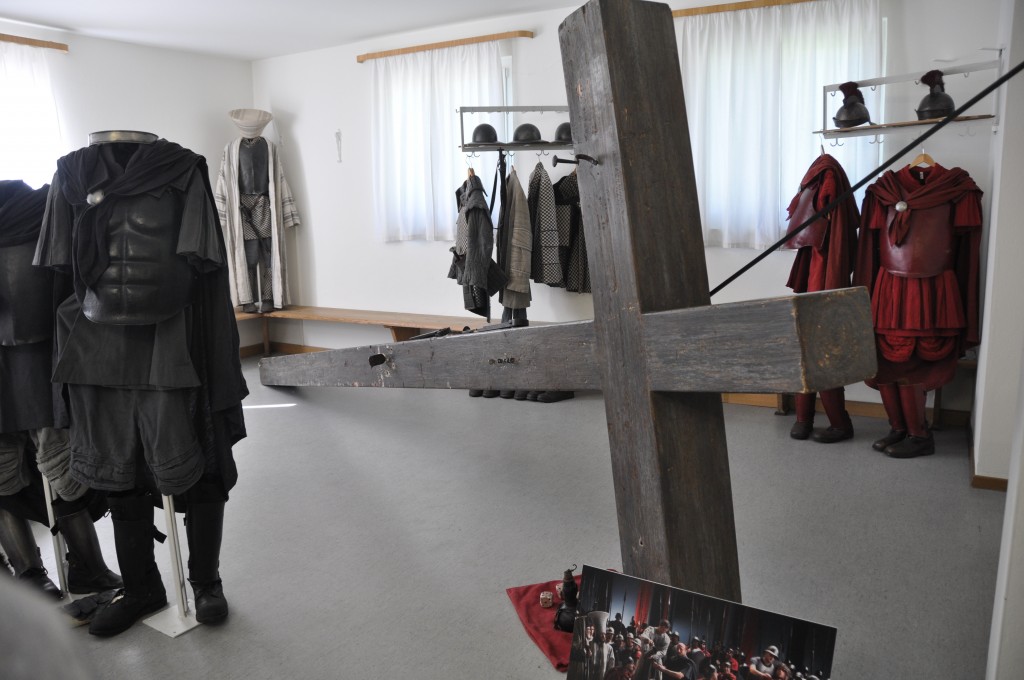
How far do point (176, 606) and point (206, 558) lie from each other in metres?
0.18

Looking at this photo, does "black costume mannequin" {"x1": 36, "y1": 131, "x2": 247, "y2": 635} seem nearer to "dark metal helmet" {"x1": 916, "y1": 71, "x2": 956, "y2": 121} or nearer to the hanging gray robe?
"dark metal helmet" {"x1": 916, "y1": 71, "x2": 956, "y2": 121}

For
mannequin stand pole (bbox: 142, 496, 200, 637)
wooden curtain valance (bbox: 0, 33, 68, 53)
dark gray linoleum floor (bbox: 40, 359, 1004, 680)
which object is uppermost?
wooden curtain valance (bbox: 0, 33, 68, 53)

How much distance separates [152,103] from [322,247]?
1804mm

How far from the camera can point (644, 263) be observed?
1.16 meters

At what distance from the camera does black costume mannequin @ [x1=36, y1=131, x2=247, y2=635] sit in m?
2.24

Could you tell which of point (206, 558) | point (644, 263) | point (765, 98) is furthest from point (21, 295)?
point (765, 98)

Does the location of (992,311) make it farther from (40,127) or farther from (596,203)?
(40,127)

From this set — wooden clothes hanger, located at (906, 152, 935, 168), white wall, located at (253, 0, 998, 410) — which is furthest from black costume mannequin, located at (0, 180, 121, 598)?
wooden clothes hanger, located at (906, 152, 935, 168)

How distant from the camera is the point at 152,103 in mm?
6477

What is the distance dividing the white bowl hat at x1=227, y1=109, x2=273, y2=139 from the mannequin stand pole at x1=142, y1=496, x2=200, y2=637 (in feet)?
16.4

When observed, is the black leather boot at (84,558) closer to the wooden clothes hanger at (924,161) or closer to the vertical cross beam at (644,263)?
the vertical cross beam at (644,263)

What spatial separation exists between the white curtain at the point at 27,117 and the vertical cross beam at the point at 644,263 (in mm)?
5602

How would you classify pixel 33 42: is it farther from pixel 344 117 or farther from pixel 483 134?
pixel 483 134

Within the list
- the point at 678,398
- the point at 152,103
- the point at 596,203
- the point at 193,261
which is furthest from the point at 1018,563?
the point at 152,103
